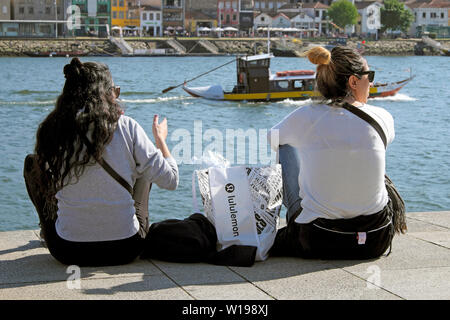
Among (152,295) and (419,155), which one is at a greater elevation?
(152,295)

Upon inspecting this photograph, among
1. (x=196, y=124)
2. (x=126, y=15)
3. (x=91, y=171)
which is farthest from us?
(x=126, y=15)

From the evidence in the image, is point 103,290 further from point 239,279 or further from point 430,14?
point 430,14

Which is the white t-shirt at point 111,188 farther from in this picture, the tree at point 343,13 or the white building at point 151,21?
A: the tree at point 343,13

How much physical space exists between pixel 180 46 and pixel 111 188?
76011 millimetres

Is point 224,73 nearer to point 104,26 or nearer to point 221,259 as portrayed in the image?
point 104,26

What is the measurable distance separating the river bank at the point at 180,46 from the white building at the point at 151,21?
7268 mm

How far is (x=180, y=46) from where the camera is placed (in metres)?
78.3

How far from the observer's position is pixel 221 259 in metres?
3.36

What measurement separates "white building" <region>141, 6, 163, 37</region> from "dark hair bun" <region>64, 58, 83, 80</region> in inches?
3264

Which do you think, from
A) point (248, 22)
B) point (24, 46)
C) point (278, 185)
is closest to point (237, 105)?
point (278, 185)

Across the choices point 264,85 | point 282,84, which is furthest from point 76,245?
point 282,84

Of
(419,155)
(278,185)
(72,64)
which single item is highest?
(72,64)

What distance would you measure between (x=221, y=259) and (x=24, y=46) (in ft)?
239

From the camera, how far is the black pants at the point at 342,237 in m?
3.32
